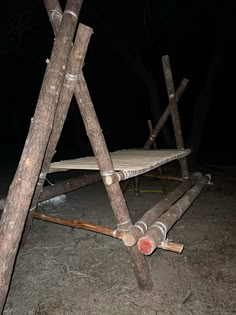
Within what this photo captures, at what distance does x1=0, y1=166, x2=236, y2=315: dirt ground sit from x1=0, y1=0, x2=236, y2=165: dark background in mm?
4054

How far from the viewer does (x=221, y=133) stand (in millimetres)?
14766

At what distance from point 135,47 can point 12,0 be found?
3145 millimetres

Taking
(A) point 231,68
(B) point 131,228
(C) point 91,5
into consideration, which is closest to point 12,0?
(C) point 91,5

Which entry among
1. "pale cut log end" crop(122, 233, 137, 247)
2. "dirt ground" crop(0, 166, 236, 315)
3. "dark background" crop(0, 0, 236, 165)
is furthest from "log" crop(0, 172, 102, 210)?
"dark background" crop(0, 0, 236, 165)

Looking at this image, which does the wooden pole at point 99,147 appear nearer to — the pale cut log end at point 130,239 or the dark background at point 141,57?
the pale cut log end at point 130,239

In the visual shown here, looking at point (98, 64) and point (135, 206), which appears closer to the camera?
point (135, 206)

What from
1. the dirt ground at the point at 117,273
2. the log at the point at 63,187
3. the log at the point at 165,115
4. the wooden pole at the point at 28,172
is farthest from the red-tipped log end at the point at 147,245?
the log at the point at 165,115

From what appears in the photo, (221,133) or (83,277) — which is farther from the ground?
(83,277)

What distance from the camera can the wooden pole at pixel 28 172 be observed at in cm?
155

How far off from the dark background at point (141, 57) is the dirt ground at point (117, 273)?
4.05m

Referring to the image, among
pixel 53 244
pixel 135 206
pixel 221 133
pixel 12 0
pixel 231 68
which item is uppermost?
pixel 12 0

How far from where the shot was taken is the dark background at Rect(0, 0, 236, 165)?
6312 mm

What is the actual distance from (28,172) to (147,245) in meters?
0.99

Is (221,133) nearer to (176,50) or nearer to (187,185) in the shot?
(176,50)
